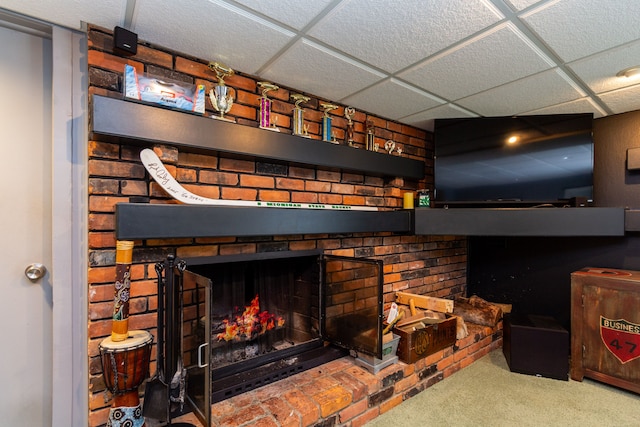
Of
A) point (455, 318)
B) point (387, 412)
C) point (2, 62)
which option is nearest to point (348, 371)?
point (387, 412)

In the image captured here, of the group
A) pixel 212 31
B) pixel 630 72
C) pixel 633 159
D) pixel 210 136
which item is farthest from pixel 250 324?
pixel 633 159

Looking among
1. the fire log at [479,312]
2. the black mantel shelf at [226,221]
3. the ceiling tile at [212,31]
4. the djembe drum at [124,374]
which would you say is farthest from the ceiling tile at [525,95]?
the djembe drum at [124,374]

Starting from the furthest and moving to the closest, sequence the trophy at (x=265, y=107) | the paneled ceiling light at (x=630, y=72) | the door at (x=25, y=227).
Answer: the trophy at (x=265, y=107)
the paneled ceiling light at (x=630, y=72)
the door at (x=25, y=227)

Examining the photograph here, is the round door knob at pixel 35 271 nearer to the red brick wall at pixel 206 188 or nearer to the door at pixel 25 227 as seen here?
the door at pixel 25 227

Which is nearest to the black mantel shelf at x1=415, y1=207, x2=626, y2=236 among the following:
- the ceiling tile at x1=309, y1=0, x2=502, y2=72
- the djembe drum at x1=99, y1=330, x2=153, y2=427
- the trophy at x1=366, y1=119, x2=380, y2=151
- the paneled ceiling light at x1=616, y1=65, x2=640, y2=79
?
the trophy at x1=366, y1=119, x2=380, y2=151

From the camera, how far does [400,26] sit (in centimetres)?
137

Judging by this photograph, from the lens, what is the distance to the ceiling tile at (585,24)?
4.03ft

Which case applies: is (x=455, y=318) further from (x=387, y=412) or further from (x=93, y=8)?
(x=93, y=8)

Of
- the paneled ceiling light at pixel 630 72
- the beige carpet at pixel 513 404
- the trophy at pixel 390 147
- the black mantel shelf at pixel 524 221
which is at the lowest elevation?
the beige carpet at pixel 513 404

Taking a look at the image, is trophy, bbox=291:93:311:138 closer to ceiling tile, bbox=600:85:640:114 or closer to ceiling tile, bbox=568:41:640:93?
ceiling tile, bbox=568:41:640:93

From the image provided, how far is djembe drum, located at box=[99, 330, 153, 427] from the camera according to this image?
4.16 feet

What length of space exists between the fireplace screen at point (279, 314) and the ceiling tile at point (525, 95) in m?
1.38

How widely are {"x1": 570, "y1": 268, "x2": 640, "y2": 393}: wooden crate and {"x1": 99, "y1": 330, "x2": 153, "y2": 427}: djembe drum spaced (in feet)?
9.33

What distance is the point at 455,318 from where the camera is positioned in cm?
240
